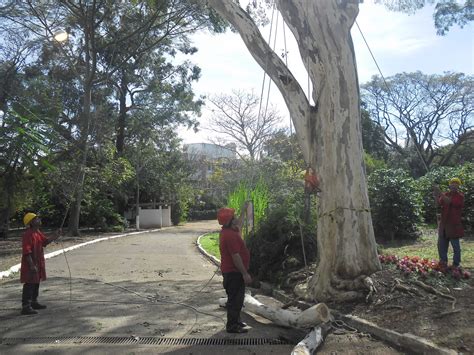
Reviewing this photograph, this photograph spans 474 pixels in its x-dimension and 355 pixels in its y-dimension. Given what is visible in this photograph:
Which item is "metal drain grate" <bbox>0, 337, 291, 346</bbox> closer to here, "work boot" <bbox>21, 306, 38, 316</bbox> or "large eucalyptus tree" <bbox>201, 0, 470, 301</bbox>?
"work boot" <bbox>21, 306, 38, 316</bbox>

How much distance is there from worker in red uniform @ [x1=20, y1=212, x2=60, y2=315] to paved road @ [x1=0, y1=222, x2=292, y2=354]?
247mm

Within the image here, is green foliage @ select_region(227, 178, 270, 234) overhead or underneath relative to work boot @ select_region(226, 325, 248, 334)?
overhead

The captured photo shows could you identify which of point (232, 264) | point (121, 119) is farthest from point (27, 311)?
point (121, 119)

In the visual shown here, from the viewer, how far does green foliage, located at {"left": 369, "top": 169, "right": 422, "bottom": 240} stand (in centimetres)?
1625

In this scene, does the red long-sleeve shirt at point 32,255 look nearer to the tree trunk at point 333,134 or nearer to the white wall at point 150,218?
the tree trunk at point 333,134

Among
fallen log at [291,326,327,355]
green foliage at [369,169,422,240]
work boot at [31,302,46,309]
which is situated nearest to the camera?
fallen log at [291,326,327,355]

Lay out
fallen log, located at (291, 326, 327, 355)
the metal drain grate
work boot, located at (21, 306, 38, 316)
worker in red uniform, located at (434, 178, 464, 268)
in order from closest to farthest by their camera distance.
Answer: fallen log, located at (291, 326, 327, 355), the metal drain grate, work boot, located at (21, 306, 38, 316), worker in red uniform, located at (434, 178, 464, 268)

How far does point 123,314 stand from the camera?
809cm

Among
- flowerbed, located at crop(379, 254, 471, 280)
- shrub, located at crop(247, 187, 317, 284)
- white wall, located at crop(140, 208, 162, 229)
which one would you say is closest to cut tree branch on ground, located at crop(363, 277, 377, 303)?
flowerbed, located at crop(379, 254, 471, 280)

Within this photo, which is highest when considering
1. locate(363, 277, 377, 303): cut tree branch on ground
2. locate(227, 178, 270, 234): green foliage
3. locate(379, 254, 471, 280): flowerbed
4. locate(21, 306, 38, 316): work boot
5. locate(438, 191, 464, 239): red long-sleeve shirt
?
locate(227, 178, 270, 234): green foliage

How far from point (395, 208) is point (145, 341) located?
1167 centimetres

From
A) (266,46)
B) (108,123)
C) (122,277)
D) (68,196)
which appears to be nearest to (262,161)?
(108,123)

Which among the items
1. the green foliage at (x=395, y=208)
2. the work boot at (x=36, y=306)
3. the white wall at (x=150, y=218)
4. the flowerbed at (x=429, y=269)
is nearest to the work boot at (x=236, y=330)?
the flowerbed at (x=429, y=269)

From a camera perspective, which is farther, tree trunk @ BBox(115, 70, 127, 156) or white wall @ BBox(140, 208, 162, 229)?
white wall @ BBox(140, 208, 162, 229)
